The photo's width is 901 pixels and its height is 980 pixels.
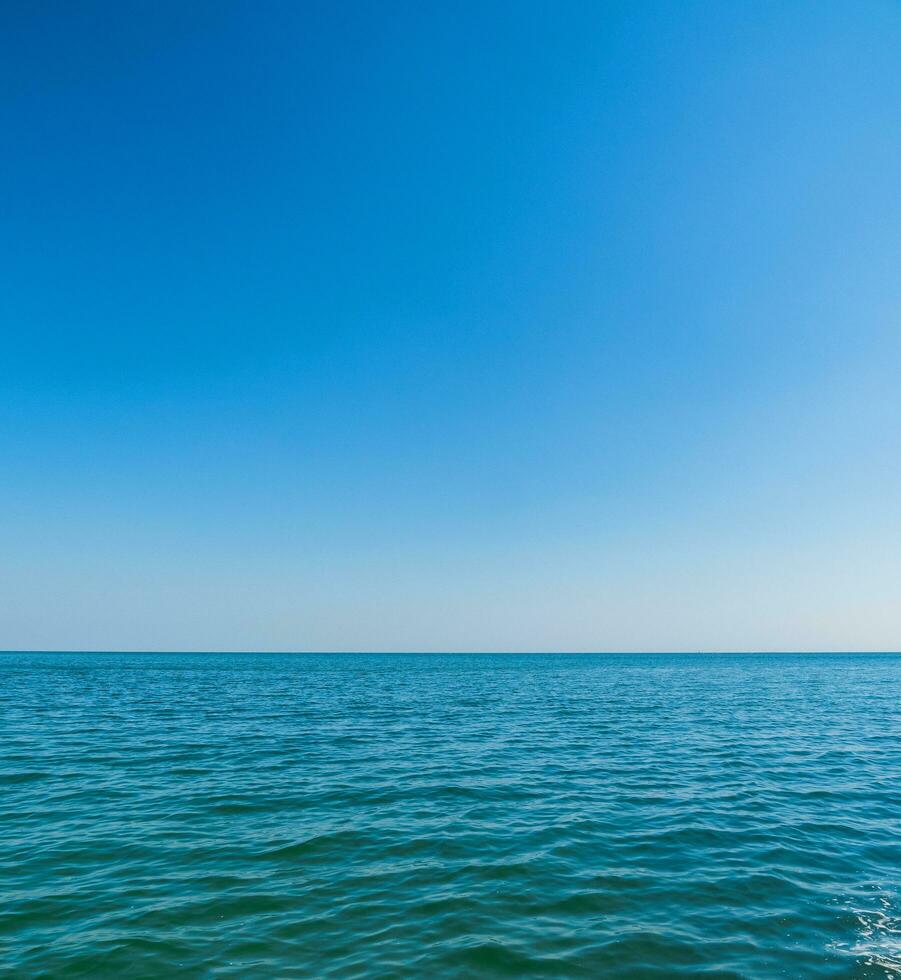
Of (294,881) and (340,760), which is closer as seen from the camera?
(294,881)

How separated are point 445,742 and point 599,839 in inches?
545

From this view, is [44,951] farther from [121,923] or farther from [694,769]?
[694,769]

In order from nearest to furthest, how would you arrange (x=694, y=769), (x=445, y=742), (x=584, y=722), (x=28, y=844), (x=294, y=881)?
(x=294, y=881) < (x=28, y=844) < (x=694, y=769) < (x=445, y=742) < (x=584, y=722)

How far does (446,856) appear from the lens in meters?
13.1

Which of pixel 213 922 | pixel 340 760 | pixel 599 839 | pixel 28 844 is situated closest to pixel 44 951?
pixel 213 922

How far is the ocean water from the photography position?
918cm

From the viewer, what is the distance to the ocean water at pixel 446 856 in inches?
361

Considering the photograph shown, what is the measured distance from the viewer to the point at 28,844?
45.1ft

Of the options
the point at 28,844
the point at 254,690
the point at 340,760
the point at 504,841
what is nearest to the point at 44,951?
the point at 28,844

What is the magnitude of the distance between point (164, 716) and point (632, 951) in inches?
1356

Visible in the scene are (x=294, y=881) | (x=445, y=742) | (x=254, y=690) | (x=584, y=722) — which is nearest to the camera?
(x=294, y=881)

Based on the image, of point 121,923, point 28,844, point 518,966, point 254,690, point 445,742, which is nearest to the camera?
point 518,966

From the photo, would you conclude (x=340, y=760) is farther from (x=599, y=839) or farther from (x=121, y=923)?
(x=121, y=923)

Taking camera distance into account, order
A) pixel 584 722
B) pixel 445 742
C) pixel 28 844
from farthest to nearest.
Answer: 1. pixel 584 722
2. pixel 445 742
3. pixel 28 844
